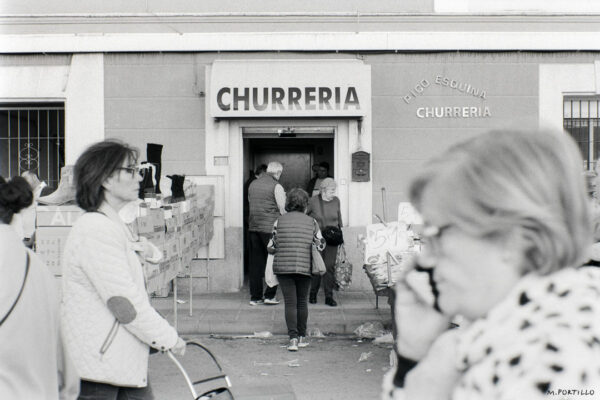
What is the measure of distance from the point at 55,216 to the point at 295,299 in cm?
281

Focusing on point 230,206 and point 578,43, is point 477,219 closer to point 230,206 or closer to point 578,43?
point 230,206

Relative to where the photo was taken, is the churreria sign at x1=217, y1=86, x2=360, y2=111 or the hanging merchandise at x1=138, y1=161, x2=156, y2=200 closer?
the hanging merchandise at x1=138, y1=161, x2=156, y2=200

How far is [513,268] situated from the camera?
1130mm

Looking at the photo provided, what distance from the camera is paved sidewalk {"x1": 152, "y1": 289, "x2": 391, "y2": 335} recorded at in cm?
812

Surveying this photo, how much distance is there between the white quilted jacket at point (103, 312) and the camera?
281cm

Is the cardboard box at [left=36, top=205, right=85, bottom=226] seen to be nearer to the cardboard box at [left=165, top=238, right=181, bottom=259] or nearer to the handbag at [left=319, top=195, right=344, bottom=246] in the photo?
the cardboard box at [left=165, top=238, right=181, bottom=259]

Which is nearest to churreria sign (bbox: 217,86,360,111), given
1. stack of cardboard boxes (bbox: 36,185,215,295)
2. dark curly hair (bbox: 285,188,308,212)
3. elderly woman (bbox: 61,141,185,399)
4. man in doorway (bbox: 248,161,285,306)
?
man in doorway (bbox: 248,161,285,306)

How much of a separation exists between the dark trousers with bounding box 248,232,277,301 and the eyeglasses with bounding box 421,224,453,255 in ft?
26.4

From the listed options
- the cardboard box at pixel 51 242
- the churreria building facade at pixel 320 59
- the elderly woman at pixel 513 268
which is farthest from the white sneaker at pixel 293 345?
the elderly woman at pixel 513 268

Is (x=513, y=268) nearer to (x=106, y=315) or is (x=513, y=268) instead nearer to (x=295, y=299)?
(x=106, y=315)

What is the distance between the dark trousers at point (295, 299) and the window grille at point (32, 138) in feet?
16.2

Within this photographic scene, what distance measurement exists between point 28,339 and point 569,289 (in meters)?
2.06

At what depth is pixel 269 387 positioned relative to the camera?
3387 millimetres

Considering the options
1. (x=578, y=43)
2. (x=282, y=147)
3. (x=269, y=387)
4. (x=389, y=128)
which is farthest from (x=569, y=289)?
(x=282, y=147)
